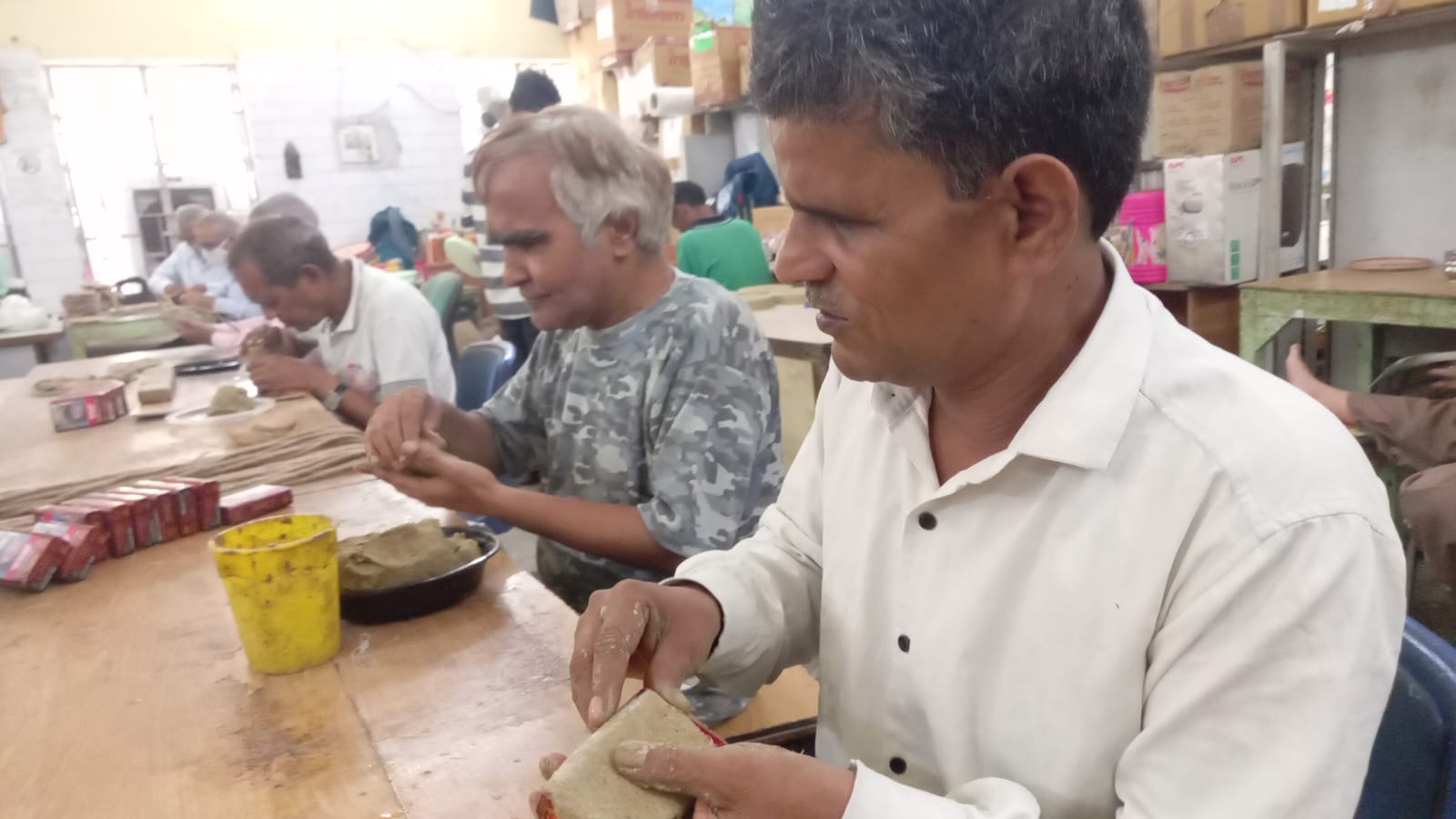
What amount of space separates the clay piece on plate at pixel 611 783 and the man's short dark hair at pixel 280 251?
100.0 inches

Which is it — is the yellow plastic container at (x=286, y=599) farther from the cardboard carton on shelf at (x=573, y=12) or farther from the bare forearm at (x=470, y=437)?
the cardboard carton on shelf at (x=573, y=12)

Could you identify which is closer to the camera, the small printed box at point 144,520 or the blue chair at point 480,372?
the small printed box at point 144,520

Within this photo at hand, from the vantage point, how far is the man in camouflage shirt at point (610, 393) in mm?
1565

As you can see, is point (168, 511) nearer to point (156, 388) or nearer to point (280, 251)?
point (156, 388)

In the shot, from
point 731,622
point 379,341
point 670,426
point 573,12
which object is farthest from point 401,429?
point 573,12

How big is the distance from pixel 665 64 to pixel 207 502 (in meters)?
4.87

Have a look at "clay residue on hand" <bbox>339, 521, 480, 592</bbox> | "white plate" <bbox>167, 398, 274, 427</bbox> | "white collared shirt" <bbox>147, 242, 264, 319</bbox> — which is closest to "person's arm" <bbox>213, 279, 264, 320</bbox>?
"white collared shirt" <bbox>147, 242, 264, 319</bbox>

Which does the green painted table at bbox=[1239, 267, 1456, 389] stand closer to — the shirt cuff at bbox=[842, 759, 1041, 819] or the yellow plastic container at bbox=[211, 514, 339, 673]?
the shirt cuff at bbox=[842, 759, 1041, 819]

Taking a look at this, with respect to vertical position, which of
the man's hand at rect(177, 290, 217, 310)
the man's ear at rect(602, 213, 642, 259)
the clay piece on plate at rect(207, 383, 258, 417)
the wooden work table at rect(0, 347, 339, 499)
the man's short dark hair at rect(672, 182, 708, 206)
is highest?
the man's short dark hair at rect(672, 182, 708, 206)

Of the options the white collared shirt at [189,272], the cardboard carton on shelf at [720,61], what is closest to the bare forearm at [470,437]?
the cardboard carton on shelf at [720,61]

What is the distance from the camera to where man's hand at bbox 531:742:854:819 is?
0.75 metres

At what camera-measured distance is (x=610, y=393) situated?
1740 mm

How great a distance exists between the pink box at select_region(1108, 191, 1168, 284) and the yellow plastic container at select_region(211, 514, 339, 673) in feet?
10.6

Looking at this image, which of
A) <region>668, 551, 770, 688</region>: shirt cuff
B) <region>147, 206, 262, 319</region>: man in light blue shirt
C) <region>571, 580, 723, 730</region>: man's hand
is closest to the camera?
<region>571, 580, 723, 730</region>: man's hand
